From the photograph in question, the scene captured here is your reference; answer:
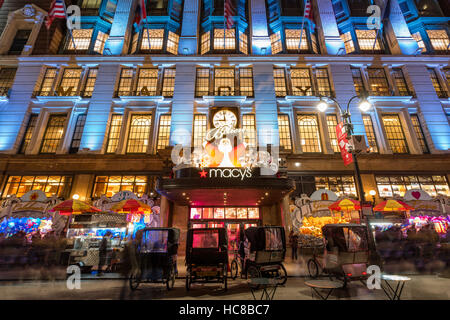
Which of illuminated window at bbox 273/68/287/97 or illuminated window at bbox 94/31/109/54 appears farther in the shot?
illuminated window at bbox 94/31/109/54

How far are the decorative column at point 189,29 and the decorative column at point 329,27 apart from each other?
14.4m

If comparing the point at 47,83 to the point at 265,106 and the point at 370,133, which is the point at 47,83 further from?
the point at 370,133

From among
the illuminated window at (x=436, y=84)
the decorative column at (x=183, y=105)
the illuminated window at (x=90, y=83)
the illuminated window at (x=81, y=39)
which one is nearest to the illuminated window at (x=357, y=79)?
the illuminated window at (x=436, y=84)

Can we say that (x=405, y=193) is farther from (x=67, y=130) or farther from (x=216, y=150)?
(x=67, y=130)

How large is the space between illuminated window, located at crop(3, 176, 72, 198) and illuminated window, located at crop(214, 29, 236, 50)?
20.2 metres

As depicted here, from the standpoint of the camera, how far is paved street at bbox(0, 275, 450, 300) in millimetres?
7121

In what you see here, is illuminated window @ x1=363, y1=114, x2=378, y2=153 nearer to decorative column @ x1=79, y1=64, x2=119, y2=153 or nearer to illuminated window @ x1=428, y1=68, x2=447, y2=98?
illuminated window @ x1=428, y1=68, x2=447, y2=98

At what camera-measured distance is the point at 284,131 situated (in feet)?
67.2

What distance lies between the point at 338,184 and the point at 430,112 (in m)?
11.9

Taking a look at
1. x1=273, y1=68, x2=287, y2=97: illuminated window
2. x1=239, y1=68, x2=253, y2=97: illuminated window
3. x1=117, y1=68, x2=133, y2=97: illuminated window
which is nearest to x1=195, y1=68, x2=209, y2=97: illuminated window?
x1=239, y1=68, x2=253, y2=97: illuminated window

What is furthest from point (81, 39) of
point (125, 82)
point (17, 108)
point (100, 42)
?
point (17, 108)

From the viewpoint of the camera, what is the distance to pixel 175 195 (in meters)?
14.9
